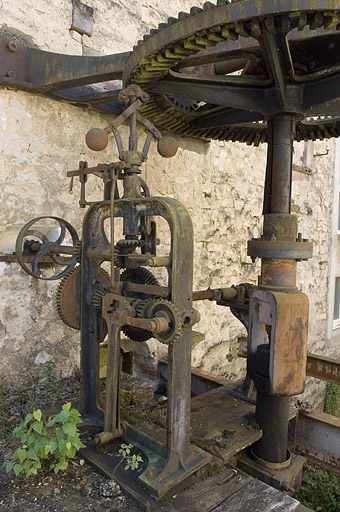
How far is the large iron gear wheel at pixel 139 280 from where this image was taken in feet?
8.00

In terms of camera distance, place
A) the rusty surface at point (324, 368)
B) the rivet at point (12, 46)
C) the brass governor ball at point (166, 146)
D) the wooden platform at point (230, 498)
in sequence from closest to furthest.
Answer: the wooden platform at point (230, 498), the brass governor ball at point (166, 146), the rivet at point (12, 46), the rusty surface at point (324, 368)

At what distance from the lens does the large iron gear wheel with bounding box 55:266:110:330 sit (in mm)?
2602

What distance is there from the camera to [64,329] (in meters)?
3.53

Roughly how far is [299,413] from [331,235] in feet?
15.3

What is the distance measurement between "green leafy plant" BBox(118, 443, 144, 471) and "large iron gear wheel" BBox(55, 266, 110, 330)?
0.80 m

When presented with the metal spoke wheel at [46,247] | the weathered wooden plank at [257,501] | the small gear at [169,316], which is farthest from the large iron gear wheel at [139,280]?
the weathered wooden plank at [257,501]

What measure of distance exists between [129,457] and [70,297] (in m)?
1.03

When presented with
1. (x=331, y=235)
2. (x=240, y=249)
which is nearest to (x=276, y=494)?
(x=240, y=249)

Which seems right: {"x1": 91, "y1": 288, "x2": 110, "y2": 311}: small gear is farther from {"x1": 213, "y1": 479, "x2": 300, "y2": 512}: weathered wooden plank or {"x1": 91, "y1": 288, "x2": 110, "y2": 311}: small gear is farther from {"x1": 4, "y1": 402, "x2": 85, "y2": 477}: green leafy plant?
{"x1": 213, "y1": 479, "x2": 300, "y2": 512}: weathered wooden plank

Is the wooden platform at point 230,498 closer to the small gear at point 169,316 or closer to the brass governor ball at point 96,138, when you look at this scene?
the small gear at point 169,316

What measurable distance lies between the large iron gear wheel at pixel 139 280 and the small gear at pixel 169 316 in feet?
0.91

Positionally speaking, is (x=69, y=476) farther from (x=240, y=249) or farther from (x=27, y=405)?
(x=240, y=249)

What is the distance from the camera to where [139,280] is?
250 centimetres

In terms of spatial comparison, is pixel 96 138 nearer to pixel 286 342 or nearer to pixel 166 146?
pixel 166 146
